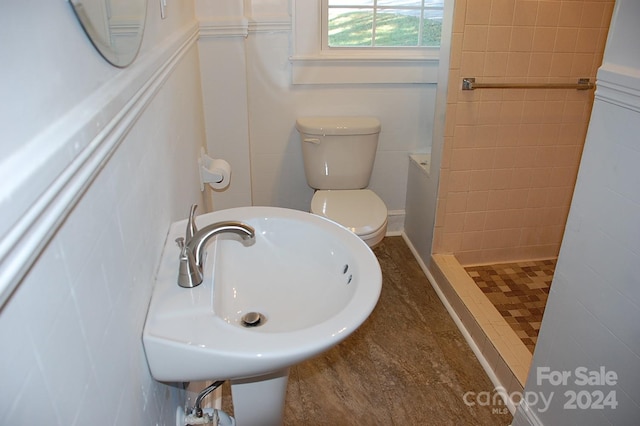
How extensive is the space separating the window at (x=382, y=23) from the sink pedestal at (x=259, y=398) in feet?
5.71

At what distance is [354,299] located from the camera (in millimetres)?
852

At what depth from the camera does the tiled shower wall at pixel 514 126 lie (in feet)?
6.46

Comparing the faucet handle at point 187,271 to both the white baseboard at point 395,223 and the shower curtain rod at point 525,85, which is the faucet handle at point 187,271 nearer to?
the shower curtain rod at point 525,85

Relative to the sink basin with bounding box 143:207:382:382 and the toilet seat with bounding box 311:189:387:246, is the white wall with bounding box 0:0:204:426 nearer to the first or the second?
the sink basin with bounding box 143:207:382:382

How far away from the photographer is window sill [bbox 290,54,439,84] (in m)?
2.31

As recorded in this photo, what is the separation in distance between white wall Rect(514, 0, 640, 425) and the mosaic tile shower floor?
24.0 inches

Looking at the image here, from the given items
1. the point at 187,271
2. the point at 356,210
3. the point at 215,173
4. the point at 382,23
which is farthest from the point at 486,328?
the point at 382,23

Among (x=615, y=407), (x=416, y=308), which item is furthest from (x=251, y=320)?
(x=416, y=308)

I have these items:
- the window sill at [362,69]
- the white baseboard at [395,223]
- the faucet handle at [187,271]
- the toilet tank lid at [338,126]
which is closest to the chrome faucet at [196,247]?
the faucet handle at [187,271]

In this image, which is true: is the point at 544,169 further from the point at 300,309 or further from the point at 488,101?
the point at 300,309

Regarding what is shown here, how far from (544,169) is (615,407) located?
54.0 inches

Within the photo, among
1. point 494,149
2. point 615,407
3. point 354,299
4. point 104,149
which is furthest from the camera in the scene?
point 494,149

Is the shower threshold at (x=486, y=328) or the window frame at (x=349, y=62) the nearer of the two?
the shower threshold at (x=486, y=328)

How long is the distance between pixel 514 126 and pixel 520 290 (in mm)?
786
